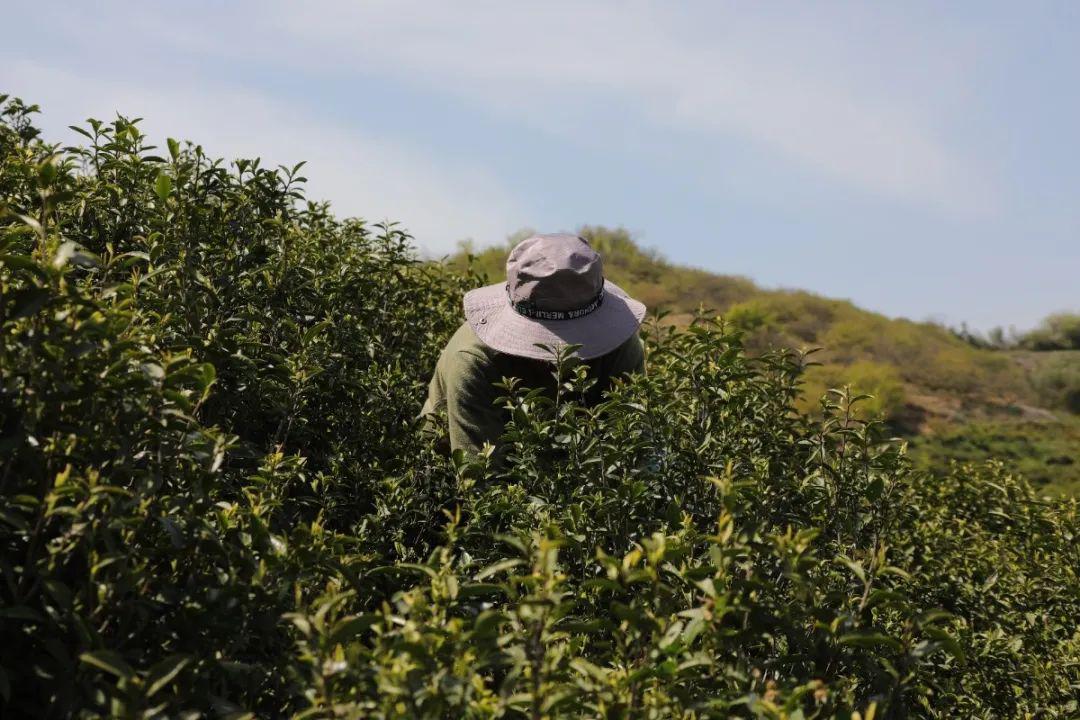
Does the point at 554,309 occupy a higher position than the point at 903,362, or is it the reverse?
the point at 554,309

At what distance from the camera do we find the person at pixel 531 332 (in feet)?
11.9

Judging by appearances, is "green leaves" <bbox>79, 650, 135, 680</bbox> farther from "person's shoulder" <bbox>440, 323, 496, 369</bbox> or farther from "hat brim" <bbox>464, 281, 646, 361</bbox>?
"person's shoulder" <bbox>440, 323, 496, 369</bbox>

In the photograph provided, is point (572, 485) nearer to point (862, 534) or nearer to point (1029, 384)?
point (862, 534)

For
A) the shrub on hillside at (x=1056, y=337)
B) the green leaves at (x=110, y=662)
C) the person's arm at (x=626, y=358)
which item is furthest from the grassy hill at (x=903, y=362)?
the green leaves at (x=110, y=662)

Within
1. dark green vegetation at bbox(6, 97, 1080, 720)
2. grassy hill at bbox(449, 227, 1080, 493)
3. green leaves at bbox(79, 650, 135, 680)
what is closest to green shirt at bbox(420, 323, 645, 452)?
dark green vegetation at bbox(6, 97, 1080, 720)

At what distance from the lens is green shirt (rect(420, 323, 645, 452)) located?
3645 mm

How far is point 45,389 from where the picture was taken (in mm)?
1967

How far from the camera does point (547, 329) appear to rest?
363 centimetres

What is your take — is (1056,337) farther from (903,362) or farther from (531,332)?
(531,332)

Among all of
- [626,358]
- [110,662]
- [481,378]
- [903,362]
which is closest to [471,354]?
[481,378]

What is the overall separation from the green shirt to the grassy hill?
34.5 ft

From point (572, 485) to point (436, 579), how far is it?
3.47 ft

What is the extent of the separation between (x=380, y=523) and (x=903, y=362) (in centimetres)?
1894

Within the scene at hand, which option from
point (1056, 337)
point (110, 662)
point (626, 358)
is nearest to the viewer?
point (110, 662)
